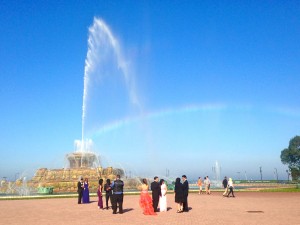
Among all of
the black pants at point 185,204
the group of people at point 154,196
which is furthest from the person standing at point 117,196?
the black pants at point 185,204

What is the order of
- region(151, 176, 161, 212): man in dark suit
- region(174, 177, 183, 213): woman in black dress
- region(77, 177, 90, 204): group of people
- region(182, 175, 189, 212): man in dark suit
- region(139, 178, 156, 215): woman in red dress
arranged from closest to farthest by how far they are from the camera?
region(139, 178, 156, 215): woman in red dress
region(174, 177, 183, 213): woman in black dress
region(182, 175, 189, 212): man in dark suit
region(151, 176, 161, 212): man in dark suit
region(77, 177, 90, 204): group of people

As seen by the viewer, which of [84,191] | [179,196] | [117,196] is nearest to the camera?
[117,196]

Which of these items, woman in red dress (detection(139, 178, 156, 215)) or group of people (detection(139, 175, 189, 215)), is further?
group of people (detection(139, 175, 189, 215))

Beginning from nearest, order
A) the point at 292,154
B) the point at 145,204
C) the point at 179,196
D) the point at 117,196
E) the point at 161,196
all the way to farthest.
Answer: the point at 145,204, the point at 117,196, the point at 179,196, the point at 161,196, the point at 292,154

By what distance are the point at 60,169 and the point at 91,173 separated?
21.2 ft

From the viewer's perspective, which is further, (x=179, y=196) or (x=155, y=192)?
(x=155, y=192)

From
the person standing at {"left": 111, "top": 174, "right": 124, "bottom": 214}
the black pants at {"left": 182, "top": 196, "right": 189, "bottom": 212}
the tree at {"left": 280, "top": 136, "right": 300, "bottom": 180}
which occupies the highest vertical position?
the tree at {"left": 280, "top": 136, "right": 300, "bottom": 180}

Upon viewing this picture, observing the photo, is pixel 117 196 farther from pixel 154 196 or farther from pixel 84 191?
pixel 84 191

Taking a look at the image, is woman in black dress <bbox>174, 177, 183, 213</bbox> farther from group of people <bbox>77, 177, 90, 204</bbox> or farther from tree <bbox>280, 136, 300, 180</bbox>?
tree <bbox>280, 136, 300, 180</bbox>

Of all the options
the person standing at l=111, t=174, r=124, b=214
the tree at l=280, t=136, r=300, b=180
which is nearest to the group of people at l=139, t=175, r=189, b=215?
the person standing at l=111, t=174, r=124, b=214

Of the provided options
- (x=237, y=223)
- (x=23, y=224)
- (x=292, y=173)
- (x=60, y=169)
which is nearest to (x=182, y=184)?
(x=237, y=223)

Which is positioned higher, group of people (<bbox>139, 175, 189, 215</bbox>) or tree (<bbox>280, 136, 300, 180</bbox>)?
tree (<bbox>280, 136, 300, 180</bbox>)

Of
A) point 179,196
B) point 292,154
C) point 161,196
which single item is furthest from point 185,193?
point 292,154

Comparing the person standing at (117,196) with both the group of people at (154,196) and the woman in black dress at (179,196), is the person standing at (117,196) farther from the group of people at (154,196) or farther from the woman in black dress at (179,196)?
the woman in black dress at (179,196)
